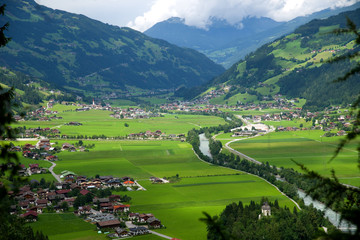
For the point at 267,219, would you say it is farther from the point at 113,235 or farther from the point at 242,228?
the point at 113,235

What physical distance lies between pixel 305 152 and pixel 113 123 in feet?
246

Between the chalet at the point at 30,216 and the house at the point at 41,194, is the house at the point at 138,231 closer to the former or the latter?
the chalet at the point at 30,216

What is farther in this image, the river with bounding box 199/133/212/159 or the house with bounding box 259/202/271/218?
the river with bounding box 199/133/212/159

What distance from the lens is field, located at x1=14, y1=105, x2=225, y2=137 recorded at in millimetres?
126000

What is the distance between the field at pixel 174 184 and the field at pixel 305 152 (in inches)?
467

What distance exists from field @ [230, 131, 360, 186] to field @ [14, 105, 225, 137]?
2944cm

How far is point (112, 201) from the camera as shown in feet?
177

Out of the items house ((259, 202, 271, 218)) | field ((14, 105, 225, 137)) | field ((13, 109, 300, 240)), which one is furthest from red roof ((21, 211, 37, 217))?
field ((14, 105, 225, 137))

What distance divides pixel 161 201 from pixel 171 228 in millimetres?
11055

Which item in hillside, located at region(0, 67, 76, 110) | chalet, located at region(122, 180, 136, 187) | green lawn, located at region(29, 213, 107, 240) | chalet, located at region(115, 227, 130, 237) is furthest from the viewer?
hillside, located at region(0, 67, 76, 110)

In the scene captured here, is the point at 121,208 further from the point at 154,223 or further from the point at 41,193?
the point at 41,193

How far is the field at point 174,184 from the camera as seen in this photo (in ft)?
160

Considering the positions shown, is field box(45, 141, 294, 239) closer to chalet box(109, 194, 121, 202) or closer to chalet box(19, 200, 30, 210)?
chalet box(109, 194, 121, 202)

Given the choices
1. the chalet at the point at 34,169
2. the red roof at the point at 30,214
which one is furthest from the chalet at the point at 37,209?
the chalet at the point at 34,169
